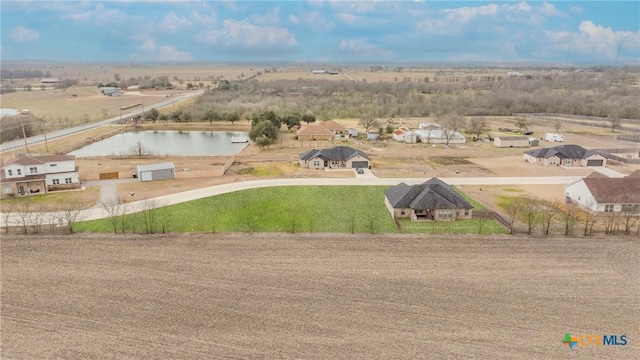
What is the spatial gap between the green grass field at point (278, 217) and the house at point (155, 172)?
26.8 feet

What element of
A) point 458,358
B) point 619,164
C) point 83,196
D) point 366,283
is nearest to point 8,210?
point 83,196

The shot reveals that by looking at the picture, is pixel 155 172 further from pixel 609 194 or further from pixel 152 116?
pixel 152 116

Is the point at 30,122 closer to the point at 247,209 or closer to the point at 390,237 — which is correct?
the point at 247,209

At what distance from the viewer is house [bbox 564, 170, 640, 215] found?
1105 inches

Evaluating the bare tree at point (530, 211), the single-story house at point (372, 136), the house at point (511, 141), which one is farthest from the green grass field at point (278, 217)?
the house at point (511, 141)

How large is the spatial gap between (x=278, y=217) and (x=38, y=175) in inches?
794

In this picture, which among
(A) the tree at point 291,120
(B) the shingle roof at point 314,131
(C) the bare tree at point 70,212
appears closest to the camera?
(C) the bare tree at point 70,212

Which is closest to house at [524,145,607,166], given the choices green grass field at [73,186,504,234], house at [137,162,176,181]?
green grass field at [73,186,504,234]

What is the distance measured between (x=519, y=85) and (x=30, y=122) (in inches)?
4845

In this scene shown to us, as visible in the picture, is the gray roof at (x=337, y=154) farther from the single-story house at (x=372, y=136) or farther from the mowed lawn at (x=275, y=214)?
the single-story house at (x=372, y=136)

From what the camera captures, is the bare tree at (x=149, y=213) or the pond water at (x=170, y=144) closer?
the bare tree at (x=149, y=213)

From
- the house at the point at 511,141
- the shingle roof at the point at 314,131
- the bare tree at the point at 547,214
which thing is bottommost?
the bare tree at the point at 547,214

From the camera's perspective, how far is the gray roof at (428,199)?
88.7 ft

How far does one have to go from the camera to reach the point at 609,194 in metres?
28.4
